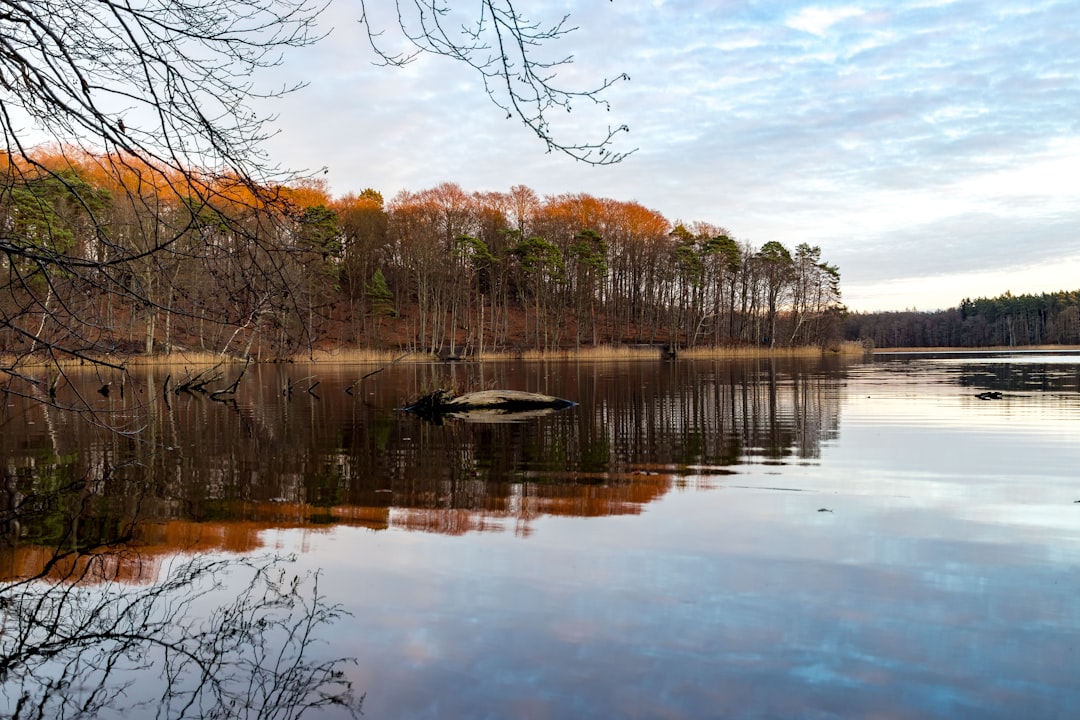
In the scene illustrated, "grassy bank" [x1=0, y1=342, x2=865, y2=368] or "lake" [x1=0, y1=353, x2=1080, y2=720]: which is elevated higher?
"grassy bank" [x1=0, y1=342, x2=865, y2=368]

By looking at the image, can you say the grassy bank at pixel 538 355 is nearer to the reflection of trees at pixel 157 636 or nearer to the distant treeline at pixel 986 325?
the reflection of trees at pixel 157 636

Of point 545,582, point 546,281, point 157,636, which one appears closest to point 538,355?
point 546,281

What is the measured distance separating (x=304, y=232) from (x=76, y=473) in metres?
7.29

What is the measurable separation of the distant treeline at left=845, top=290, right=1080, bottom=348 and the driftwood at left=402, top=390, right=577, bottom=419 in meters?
114

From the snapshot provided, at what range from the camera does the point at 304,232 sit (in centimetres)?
457

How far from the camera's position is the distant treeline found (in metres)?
123

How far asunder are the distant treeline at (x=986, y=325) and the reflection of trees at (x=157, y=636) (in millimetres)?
127695

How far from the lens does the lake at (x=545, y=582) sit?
368 cm

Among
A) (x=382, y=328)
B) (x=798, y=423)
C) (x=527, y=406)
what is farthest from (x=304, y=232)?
(x=382, y=328)

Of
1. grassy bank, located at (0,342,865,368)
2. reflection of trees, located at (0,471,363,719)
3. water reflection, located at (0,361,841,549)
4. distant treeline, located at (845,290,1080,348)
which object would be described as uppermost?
distant treeline, located at (845,290,1080,348)

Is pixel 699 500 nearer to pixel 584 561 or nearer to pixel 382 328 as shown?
pixel 584 561

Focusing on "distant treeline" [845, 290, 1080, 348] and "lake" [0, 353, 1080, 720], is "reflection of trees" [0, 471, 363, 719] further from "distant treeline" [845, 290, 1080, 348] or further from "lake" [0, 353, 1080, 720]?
"distant treeline" [845, 290, 1080, 348]

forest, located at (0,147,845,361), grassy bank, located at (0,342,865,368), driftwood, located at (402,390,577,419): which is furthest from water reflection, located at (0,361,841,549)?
forest, located at (0,147,845,361)

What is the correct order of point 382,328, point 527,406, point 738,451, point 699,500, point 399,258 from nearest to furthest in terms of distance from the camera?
point 699,500 → point 738,451 → point 527,406 → point 382,328 → point 399,258
